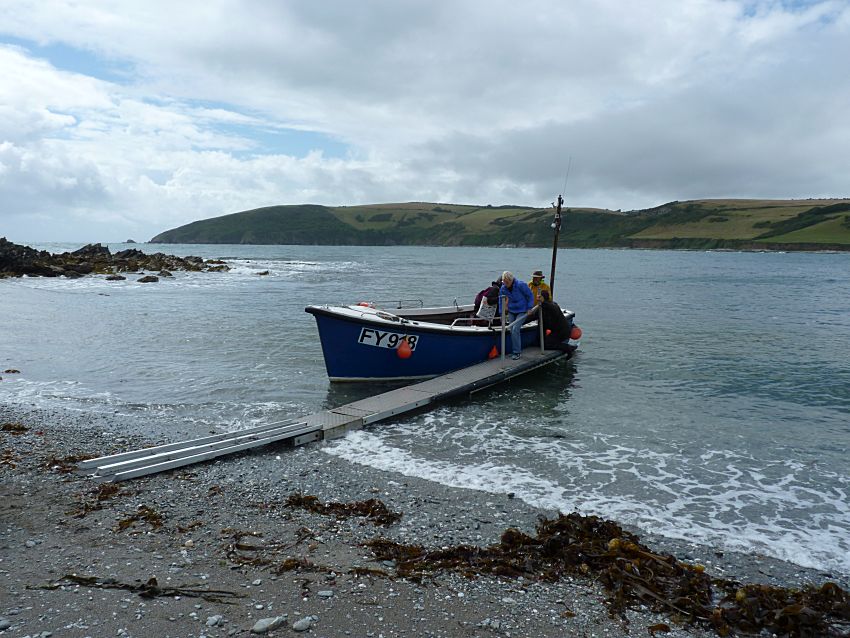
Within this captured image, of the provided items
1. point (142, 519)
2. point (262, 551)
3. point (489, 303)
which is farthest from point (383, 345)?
point (262, 551)

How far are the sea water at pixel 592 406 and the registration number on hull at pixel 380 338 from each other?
1295mm

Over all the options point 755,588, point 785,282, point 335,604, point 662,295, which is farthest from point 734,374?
point 785,282

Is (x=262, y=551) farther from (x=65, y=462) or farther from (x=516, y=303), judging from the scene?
(x=516, y=303)

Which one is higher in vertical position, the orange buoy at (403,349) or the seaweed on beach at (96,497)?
the orange buoy at (403,349)

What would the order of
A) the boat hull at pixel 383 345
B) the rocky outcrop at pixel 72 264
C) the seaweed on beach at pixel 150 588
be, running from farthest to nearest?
the rocky outcrop at pixel 72 264 → the boat hull at pixel 383 345 → the seaweed on beach at pixel 150 588

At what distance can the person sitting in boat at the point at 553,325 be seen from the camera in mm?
18172

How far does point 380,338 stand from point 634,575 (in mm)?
9611

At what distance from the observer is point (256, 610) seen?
203 inches

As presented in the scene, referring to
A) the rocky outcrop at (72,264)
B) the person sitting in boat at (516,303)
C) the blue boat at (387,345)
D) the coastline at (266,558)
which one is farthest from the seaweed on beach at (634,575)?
the rocky outcrop at (72,264)

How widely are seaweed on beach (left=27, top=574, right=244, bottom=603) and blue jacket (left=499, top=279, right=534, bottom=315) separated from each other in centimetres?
1252

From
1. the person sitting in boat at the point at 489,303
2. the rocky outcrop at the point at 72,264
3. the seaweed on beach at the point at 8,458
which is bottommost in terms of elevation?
the seaweed on beach at the point at 8,458

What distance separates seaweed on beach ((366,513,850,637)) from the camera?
539cm

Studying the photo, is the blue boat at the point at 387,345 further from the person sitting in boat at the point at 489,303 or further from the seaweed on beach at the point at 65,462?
the seaweed on beach at the point at 65,462

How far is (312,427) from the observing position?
1075 centimetres
